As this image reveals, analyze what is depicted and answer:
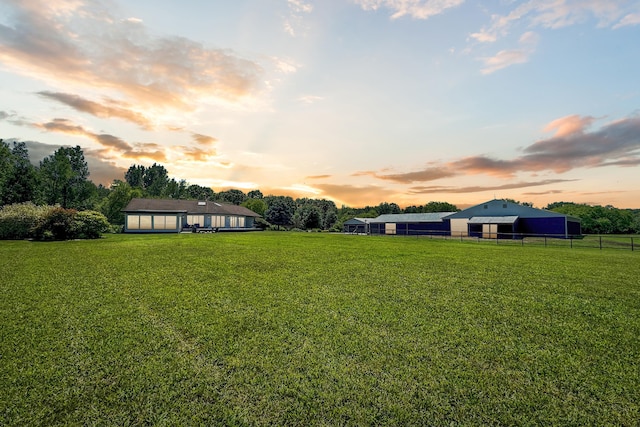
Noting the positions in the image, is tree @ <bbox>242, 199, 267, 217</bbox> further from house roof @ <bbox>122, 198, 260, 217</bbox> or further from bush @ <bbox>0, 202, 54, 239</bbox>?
bush @ <bbox>0, 202, 54, 239</bbox>

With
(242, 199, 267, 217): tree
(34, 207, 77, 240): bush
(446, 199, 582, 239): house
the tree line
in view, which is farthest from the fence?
(242, 199, 267, 217): tree

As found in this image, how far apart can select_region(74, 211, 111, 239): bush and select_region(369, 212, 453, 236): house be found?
39.1 meters

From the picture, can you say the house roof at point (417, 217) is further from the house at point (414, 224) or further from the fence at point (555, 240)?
the fence at point (555, 240)

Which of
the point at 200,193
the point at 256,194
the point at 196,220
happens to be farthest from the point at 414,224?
the point at 256,194

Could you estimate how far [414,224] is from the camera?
46500mm

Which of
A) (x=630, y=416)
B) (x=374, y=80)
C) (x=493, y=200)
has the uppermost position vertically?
(x=374, y=80)

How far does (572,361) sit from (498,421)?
88.6 inches

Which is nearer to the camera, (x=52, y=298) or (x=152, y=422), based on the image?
(x=152, y=422)

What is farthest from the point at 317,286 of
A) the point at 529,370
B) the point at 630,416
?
the point at 630,416

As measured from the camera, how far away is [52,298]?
23.2ft

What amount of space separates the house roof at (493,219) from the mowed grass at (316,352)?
1153 inches

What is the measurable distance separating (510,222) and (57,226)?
44.0 m

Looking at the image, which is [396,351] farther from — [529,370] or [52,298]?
[52,298]

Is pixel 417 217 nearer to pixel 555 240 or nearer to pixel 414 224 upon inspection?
pixel 414 224
